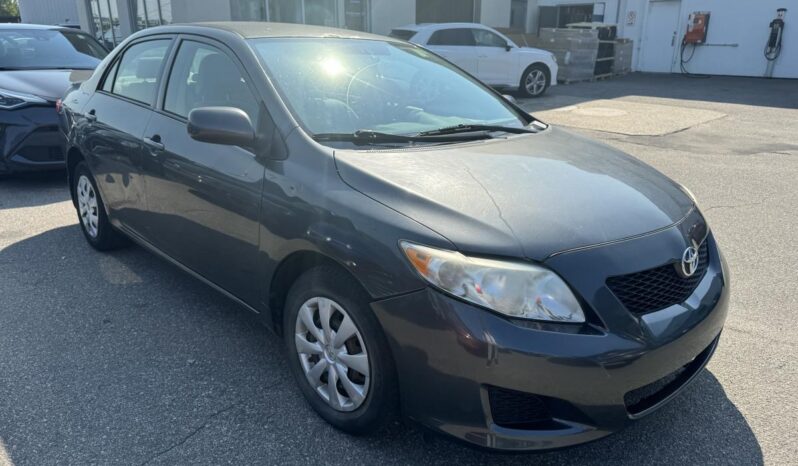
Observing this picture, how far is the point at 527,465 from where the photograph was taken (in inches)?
91.3

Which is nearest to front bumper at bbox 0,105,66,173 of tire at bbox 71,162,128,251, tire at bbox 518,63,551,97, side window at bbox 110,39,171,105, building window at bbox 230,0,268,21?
tire at bbox 71,162,128,251

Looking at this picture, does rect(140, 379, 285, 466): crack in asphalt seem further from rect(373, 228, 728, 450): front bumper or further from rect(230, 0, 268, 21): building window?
rect(230, 0, 268, 21): building window

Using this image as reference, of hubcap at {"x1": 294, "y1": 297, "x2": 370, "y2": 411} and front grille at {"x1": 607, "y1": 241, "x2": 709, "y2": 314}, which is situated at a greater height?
front grille at {"x1": 607, "y1": 241, "x2": 709, "y2": 314}

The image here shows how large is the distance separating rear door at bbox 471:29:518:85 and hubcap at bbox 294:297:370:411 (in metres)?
11.9

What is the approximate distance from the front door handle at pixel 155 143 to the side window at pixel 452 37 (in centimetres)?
1065

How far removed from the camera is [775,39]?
57.9ft

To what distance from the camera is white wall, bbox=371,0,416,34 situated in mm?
17328

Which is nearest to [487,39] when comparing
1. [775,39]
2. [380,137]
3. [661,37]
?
[661,37]

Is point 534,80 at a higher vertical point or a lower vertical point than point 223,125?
lower

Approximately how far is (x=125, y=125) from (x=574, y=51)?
600 inches

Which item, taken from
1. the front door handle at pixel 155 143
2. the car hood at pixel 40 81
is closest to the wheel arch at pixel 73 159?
the front door handle at pixel 155 143

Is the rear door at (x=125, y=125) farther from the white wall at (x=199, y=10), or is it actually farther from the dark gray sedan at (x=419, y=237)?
the white wall at (x=199, y=10)

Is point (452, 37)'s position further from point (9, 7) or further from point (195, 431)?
point (9, 7)

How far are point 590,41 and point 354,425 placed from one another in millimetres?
16388
